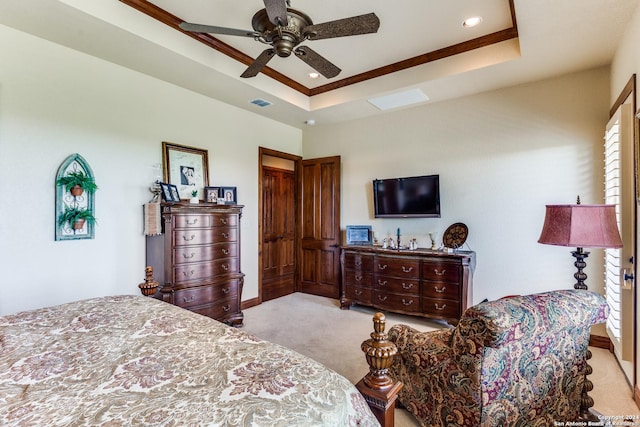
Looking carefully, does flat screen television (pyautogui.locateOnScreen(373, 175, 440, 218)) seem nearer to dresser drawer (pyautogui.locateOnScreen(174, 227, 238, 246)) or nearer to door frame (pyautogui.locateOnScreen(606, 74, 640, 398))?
door frame (pyautogui.locateOnScreen(606, 74, 640, 398))

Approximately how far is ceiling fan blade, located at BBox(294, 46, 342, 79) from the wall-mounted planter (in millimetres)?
2273

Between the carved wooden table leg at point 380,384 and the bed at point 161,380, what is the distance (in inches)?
4.5

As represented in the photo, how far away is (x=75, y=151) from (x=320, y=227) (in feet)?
11.0

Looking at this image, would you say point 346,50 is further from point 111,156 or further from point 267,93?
point 111,156

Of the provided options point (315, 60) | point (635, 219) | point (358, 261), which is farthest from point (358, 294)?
point (315, 60)

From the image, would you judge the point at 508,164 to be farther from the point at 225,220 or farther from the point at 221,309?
the point at 221,309

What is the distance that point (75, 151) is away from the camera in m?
2.87

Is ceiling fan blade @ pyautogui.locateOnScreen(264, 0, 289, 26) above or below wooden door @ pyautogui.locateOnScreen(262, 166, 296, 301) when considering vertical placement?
above

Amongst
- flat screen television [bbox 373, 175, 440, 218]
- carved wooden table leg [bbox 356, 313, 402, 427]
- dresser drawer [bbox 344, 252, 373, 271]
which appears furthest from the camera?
dresser drawer [bbox 344, 252, 373, 271]

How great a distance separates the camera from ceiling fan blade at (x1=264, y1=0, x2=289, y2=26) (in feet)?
6.13

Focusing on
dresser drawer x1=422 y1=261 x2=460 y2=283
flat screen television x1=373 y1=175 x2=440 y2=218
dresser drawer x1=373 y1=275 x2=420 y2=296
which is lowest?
dresser drawer x1=373 y1=275 x2=420 y2=296

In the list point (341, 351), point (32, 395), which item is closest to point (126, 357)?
point (32, 395)

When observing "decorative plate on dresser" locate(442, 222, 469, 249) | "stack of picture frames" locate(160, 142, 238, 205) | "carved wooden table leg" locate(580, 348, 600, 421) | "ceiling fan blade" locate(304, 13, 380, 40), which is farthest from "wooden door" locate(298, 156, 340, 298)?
"carved wooden table leg" locate(580, 348, 600, 421)

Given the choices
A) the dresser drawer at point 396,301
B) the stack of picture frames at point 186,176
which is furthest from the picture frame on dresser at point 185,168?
the dresser drawer at point 396,301
